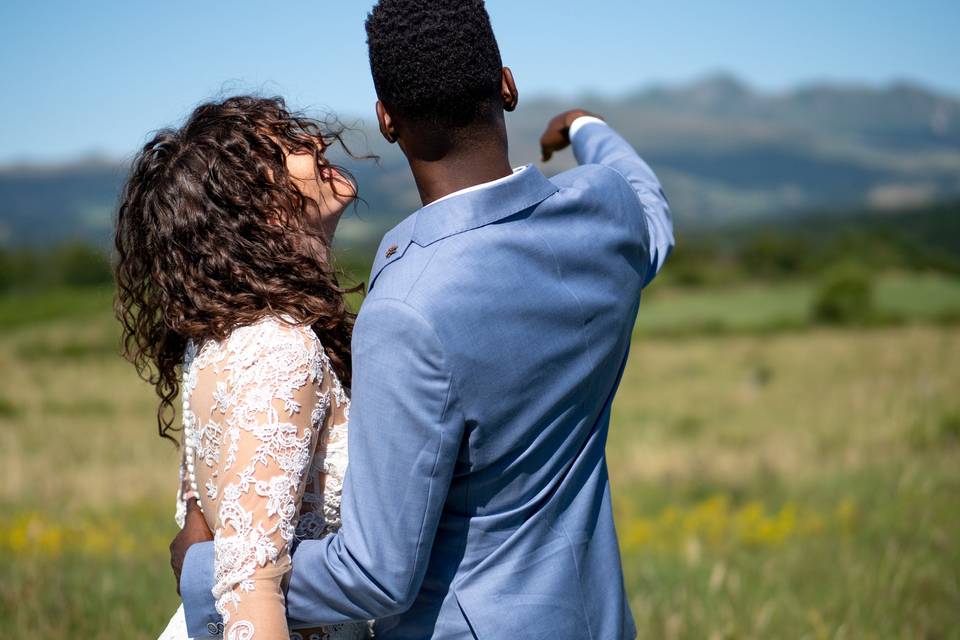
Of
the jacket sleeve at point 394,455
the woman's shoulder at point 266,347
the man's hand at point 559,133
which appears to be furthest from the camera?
the man's hand at point 559,133

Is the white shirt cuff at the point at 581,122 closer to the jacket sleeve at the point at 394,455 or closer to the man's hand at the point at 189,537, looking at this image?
the jacket sleeve at the point at 394,455

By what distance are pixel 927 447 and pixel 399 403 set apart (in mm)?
11243

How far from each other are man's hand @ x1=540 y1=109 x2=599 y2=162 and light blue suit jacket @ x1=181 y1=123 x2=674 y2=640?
851mm

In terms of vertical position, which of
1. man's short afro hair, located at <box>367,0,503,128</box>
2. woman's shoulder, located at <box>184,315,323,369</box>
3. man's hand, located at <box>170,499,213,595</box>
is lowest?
man's hand, located at <box>170,499,213,595</box>

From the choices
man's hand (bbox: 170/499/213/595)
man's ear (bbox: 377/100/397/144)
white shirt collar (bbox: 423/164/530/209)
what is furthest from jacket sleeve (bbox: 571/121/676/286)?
man's hand (bbox: 170/499/213/595)

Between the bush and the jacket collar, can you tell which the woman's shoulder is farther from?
the bush

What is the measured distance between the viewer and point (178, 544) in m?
1.82

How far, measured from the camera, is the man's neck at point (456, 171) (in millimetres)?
1585

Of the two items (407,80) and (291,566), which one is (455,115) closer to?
(407,80)

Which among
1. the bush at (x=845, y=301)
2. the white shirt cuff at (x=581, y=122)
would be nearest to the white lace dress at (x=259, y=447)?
the white shirt cuff at (x=581, y=122)

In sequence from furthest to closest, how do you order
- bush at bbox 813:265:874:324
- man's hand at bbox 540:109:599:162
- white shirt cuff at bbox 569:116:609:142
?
bush at bbox 813:265:874:324 → man's hand at bbox 540:109:599:162 → white shirt cuff at bbox 569:116:609:142

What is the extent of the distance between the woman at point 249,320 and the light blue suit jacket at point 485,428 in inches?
4.9

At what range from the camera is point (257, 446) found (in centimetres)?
155

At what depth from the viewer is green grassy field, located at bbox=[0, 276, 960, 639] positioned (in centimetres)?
402
